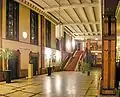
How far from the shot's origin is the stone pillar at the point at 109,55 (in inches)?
297

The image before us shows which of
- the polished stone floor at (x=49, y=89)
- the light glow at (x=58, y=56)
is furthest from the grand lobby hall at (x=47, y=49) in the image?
the light glow at (x=58, y=56)

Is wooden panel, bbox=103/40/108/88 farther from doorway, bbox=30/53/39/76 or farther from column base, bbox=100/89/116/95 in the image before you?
doorway, bbox=30/53/39/76

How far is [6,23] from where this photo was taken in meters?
13.4

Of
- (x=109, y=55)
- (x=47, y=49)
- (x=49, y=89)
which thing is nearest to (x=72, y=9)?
(x=47, y=49)

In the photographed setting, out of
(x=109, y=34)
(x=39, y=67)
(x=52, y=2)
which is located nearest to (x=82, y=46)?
(x=39, y=67)

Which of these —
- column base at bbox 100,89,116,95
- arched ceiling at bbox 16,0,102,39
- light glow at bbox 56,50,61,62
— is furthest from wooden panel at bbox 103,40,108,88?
light glow at bbox 56,50,61,62

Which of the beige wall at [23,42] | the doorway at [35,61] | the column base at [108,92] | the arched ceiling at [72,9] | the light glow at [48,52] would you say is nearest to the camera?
the column base at [108,92]

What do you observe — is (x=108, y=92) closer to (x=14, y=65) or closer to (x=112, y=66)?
(x=112, y=66)

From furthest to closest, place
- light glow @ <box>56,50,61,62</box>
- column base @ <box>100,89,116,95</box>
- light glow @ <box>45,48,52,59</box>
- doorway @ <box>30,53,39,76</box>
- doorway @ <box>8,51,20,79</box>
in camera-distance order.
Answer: light glow @ <box>56,50,61,62</box>
light glow @ <box>45,48,52,59</box>
doorway @ <box>30,53,39,76</box>
doorway @ <box>8,51,20,79</box>
column base @ <box>100,89,116,95</box>

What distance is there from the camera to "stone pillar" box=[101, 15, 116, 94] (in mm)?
7539

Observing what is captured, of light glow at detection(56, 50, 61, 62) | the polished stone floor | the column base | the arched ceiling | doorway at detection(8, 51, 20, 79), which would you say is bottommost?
the polished stone floor

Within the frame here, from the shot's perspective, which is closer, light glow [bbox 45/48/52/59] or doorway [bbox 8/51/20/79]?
doorway [bbox 8/51/20/79]

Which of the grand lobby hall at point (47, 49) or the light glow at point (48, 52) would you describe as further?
the light glow at point (48, 52)

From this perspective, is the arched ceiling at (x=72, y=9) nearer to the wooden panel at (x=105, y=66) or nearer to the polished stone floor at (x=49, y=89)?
the polished stone floor at (x=49, y=89)
